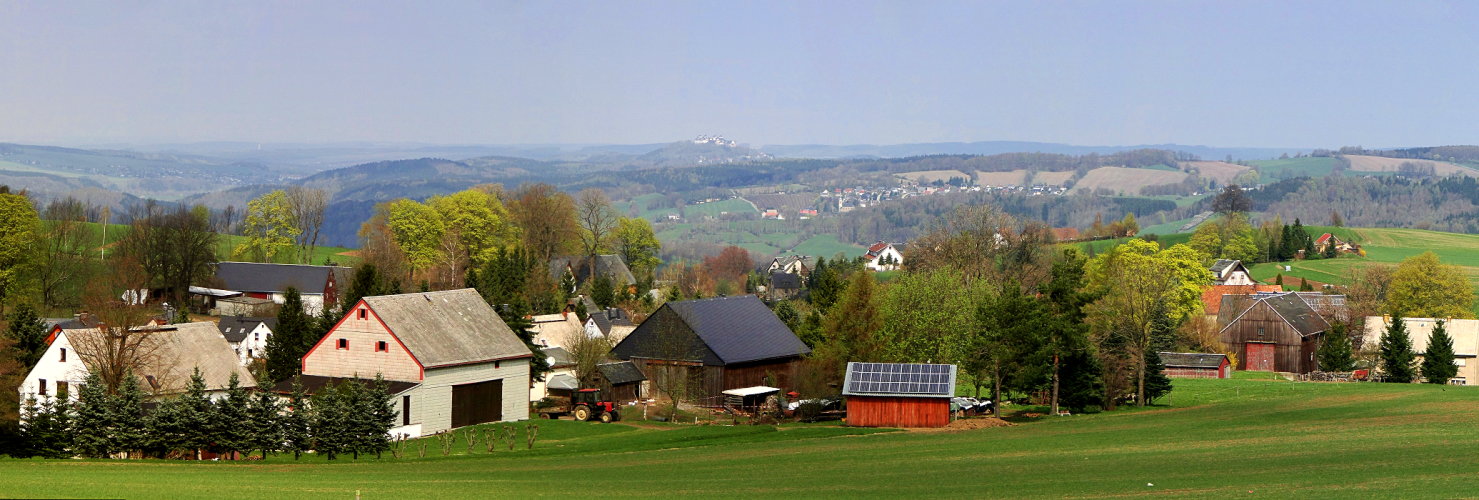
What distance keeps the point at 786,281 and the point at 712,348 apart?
112868 mm

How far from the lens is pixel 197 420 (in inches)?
1547

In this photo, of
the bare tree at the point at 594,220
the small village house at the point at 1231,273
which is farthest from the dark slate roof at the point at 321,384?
the small village house at the point at 1231,273

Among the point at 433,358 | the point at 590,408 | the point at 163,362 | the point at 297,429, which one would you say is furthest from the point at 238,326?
the point at 297,429

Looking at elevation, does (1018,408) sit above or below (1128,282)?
below

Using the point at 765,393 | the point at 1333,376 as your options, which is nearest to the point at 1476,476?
the point at 765,393

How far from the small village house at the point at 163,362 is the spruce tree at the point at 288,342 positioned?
225 centimetres

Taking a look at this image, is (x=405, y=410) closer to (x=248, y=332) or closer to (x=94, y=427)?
(x=94, y=427)


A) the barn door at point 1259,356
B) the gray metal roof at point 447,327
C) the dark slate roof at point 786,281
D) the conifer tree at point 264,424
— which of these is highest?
the gray metal roof at point 447,327

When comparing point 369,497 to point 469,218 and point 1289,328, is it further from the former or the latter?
point 469,218

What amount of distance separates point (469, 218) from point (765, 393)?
61398 mm

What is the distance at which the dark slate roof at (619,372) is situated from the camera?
61.3 m

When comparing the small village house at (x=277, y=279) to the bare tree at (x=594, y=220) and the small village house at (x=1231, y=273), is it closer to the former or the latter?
the bare tree at (x=594, y=220)

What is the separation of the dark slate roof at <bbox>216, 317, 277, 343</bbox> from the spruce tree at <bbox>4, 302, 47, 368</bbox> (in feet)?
70.8

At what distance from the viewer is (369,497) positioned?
27.7 meters
